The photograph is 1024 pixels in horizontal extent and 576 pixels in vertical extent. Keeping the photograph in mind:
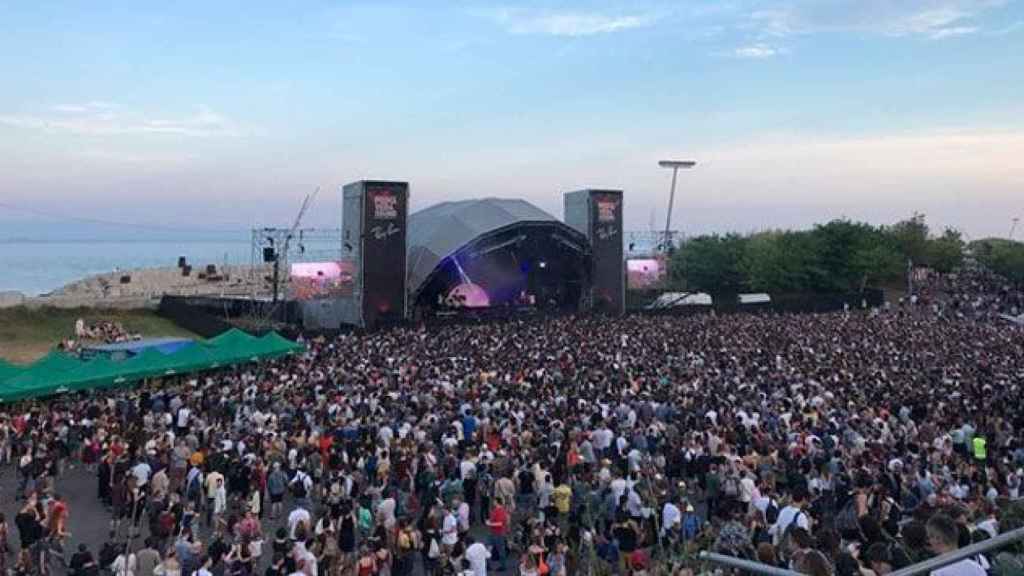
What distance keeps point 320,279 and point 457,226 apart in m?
9.48

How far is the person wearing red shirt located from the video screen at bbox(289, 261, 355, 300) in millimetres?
29022

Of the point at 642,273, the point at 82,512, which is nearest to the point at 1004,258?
the point at 642,273

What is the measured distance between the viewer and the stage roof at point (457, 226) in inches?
1735

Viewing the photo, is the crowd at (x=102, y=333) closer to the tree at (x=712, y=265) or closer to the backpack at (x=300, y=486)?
the backpack at (x=300, y=486)

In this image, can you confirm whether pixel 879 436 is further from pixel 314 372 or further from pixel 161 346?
pixel 161 346

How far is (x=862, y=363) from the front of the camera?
24297 mm

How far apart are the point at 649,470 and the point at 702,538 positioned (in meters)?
4.15

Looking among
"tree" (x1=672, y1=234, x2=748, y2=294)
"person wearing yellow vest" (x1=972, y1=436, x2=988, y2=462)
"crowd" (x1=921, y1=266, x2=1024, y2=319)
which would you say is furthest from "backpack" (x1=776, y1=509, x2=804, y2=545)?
"tree" (x1=672, y1=234, x2=748, y2=294)

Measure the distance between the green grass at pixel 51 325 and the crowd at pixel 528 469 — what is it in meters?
16.6

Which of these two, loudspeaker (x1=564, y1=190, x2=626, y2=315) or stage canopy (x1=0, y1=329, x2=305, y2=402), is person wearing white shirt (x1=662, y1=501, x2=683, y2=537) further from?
loudspeaker (x1=564, y1=190, x2=626, y2=315)

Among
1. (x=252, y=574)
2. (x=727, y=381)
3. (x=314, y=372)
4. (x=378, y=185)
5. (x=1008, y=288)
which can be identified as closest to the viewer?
(x=252, y=574)

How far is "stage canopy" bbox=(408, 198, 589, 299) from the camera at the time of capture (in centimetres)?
4388

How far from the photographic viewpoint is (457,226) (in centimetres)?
4584

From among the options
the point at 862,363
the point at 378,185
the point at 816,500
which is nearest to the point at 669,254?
the point at 378,185
